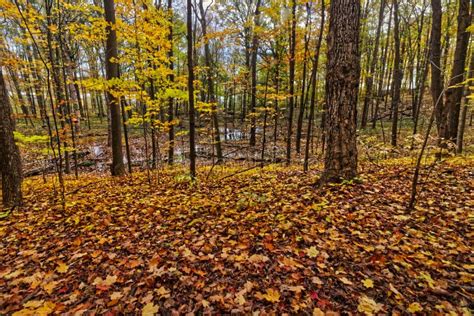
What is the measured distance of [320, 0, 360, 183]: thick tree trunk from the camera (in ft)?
13.3

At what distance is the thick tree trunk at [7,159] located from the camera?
4.50 meters

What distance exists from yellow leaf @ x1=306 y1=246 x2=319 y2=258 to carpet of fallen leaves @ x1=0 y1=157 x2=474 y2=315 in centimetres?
2

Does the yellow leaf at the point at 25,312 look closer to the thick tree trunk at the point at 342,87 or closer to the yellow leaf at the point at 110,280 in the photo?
the yellow leaf at the point at 110,280

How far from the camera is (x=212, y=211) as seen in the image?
4270 millimetres

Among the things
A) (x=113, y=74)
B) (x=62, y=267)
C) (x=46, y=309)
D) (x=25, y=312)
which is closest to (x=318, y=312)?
(x=46, y=309)

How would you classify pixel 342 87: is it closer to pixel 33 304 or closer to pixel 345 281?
pixel 345 281

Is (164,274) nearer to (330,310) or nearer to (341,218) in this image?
(330,310)

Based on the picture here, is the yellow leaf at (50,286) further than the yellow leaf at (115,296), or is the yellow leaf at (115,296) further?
the yellow leaf at (50,286)

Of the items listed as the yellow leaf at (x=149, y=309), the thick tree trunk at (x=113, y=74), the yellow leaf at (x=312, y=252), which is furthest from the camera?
the thick tree trunk at (x=113, y=74)

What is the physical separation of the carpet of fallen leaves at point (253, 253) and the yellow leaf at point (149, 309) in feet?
0.04

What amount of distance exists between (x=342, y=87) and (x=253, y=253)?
3283 millimetres

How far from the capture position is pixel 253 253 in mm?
2922

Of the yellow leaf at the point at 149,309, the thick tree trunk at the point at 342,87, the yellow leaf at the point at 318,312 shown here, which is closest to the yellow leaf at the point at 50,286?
the yellow leaf at the point at 149,309

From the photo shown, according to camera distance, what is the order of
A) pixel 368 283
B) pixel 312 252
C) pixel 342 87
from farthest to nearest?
pixel 342 87, pixel 312 252, pixel 368 283
